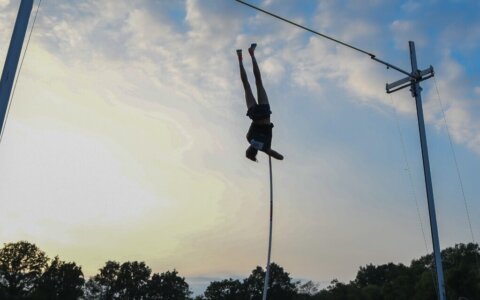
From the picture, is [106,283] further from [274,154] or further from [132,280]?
[274,154]

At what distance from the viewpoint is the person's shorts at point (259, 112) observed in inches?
339

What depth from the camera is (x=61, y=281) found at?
69.8m

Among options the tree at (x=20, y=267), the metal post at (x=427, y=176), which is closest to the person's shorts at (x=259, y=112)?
the metal post at (x=427, y=176)

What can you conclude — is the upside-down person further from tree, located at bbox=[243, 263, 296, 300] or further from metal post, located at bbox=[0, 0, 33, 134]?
tree, located at bbox=[243, 263, 296, 300]

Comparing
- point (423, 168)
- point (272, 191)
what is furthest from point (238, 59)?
point (423, 168)

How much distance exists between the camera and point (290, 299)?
82.1 metres

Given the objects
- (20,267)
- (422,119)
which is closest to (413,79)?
(422,119)

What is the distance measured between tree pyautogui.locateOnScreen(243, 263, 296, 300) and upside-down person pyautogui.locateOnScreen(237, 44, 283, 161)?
248 ft

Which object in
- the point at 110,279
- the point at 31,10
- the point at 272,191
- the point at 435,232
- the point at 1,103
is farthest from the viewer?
the point at 110,279

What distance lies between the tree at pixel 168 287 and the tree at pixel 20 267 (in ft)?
62.9

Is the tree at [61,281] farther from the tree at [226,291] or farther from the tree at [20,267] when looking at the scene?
the tree at [226,291]

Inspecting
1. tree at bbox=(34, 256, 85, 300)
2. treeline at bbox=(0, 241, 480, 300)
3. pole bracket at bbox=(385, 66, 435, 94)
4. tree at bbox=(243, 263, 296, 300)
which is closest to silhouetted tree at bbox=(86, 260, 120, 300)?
treeline at bbox=(0, 241, 480, 300)

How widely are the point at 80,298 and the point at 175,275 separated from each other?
18.5 meters

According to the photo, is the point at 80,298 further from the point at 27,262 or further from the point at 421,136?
the point at 421,136
